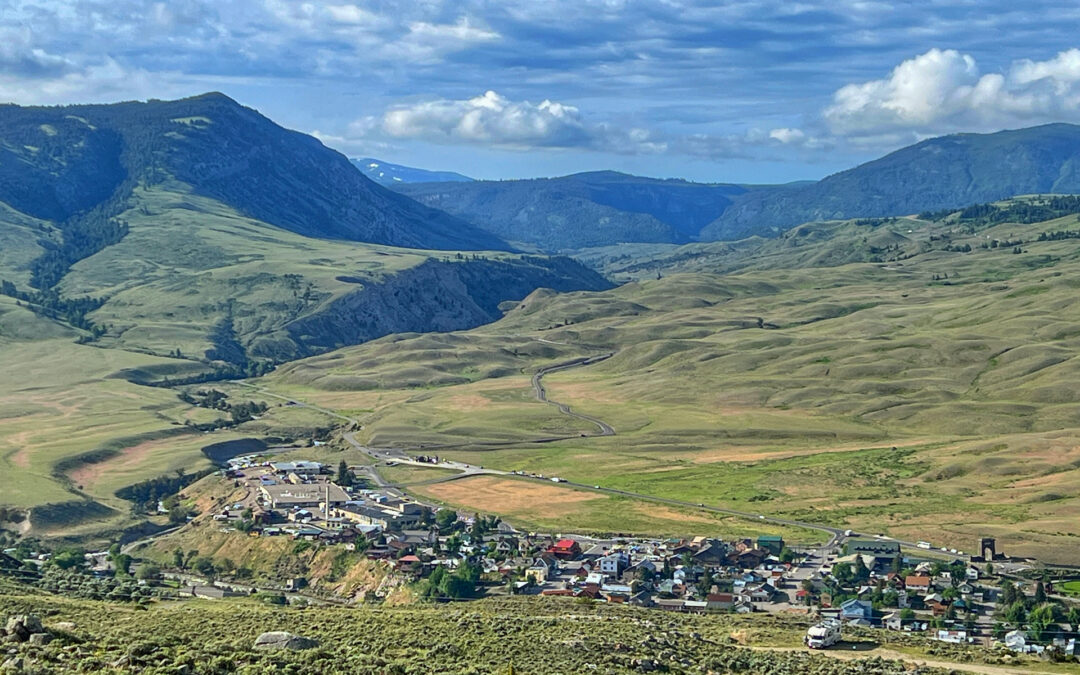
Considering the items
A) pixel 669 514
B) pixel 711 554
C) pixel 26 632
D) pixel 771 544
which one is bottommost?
pixel 669 514

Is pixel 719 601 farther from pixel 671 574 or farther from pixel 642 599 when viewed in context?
pixel 671 574

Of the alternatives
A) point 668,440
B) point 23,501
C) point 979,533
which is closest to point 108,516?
point 23,501

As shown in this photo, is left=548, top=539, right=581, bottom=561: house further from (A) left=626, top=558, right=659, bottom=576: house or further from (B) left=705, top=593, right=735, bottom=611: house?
(B) left=705, top=593, right=735, bottom=611: house

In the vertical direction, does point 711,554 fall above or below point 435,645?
below

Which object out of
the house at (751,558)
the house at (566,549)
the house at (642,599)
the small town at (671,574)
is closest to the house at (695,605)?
the small town at (671,574)

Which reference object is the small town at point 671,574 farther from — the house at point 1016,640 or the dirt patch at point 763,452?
the dirt patch at point 763,452

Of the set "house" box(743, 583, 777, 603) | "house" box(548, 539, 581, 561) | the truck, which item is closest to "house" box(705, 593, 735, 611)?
"house" box(743, 583, 777, 603)

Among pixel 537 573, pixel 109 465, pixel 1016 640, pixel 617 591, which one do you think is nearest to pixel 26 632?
pixel 1016 640
